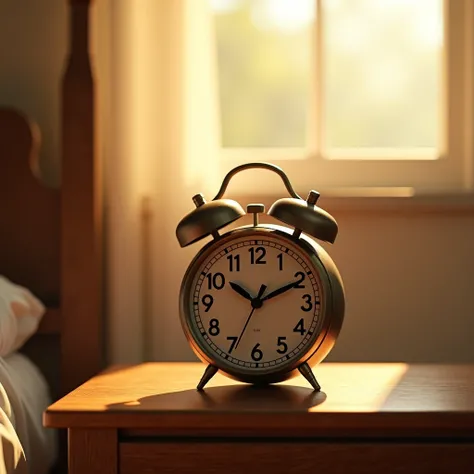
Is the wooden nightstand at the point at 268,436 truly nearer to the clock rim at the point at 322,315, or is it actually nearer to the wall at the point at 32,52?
the clock rim at the point at 322,315

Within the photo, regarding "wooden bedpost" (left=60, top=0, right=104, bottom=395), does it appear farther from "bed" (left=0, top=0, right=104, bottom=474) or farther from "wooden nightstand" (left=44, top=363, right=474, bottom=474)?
"wooden nightstand" (left=44, top=363, right=474, bottom=474)

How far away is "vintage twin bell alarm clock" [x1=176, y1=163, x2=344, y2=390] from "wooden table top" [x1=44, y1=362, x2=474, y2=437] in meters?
0.05

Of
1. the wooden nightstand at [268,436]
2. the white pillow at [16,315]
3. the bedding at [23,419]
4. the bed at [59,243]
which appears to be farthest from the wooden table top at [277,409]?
the bed at [59,243]

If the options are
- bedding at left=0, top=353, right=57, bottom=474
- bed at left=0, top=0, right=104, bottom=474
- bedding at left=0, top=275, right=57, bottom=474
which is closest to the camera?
bedding at left=0, top=353, right=57, bottom=474

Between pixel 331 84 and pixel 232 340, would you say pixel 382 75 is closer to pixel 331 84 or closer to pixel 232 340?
pixel 331 84

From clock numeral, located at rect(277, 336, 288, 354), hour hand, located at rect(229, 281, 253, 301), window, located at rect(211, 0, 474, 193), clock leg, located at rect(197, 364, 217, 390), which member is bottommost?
clock leg, located at rect(197, 364, 217, 390)

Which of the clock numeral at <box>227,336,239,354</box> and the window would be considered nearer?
the clock numeral at <box>227,336,239,354</box>

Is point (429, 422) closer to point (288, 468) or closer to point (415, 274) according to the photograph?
point (288, 468)

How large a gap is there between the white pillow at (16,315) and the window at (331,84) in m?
0.57

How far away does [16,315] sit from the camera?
62.9 inches

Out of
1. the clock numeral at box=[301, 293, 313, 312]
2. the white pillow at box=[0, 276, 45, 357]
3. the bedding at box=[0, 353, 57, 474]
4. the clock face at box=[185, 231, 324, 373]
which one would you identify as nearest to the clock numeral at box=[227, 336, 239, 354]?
the clock face at box=[185, 231, 324, 373]

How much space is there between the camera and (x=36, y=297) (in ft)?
5.74

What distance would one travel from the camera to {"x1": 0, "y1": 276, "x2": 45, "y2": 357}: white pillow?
147 centimetres

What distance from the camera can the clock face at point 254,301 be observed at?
123 cm
